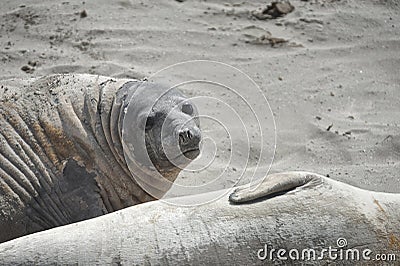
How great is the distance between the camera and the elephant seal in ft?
10.7

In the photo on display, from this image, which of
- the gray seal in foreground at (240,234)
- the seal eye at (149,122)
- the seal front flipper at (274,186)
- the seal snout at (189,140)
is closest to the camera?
the gray seal in foreground at (240,234)

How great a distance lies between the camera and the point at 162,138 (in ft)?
10.8

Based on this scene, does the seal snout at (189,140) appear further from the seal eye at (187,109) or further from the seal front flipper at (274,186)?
the seal front flipper at (274,186)

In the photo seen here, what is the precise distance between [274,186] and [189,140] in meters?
0.69

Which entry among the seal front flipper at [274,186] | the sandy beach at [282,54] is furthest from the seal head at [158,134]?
the sandy beach at [282,54]

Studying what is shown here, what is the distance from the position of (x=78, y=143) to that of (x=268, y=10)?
2941mm

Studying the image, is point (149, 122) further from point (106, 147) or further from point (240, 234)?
point (240, 234)

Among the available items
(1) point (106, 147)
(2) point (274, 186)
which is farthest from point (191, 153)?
(2) point (274, 186)

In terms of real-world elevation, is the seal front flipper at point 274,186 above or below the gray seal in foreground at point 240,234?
above

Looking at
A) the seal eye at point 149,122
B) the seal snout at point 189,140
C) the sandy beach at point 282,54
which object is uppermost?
the seal eye at point 149,122

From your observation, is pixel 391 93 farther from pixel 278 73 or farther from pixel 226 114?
pixel 226 114

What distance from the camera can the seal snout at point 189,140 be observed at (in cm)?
322

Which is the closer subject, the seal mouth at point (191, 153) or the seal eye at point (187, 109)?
the seal mouth at point (191, 153)

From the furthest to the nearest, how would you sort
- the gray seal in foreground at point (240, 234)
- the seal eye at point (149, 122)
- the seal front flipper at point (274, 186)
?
the seal eye at point (149, 122)
the seal front flipper at point (274, 186)
the gray seal in foreground at point (240, 234)
